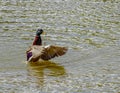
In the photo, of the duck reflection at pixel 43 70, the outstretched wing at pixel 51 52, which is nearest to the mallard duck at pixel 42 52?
the outstretched wing at pixel 51 52

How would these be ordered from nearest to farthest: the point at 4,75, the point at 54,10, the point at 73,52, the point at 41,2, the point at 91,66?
the point at 4,75
the point at 91,66
the point at 73,52
the point at 54,10
the point at 41,2

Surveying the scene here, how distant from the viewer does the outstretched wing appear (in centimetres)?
1546

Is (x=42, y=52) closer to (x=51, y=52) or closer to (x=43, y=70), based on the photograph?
(x=51, y=52)

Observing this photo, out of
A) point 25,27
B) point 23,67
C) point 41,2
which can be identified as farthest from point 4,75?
point 41,2

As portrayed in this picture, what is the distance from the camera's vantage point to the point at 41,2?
968 inches

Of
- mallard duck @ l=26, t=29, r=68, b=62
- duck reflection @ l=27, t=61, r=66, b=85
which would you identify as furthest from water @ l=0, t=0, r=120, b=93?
mallard duck @ l=26, t=29, r=68, b=62

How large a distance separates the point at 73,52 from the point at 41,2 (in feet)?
26.6

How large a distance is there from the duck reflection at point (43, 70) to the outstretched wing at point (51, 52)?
0.32 meters

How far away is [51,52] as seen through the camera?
15570mm

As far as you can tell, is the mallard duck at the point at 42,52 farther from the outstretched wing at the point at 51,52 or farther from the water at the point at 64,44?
the water at the point at 64,44

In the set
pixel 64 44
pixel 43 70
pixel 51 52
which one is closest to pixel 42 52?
pixel 51 52

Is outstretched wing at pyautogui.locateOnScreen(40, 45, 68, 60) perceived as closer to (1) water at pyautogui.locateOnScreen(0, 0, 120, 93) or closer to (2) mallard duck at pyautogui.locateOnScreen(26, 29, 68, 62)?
(2) mallard duck at pyautogui.locateOnScreen(26, 29, 68, 62)

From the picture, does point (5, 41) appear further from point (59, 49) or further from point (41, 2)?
point (41, 2)

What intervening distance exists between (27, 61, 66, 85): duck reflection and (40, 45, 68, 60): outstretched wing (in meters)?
0.32
